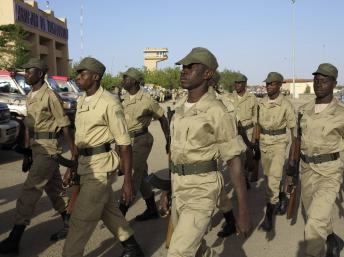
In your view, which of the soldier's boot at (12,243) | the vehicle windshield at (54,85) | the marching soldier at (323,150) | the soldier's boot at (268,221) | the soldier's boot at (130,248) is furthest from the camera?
the vehicle windshield at (54,85)

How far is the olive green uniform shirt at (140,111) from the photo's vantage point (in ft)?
18.4

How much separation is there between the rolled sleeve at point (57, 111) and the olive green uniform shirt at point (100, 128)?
0.91 m

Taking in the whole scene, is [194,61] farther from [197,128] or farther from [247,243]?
[247,243]

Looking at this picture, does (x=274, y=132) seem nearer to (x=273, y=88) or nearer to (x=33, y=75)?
(x=273, y=88)

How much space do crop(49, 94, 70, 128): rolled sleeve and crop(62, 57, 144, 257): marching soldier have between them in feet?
2.91

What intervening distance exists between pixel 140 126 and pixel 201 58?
8.64ft

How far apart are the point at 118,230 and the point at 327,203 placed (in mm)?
1844

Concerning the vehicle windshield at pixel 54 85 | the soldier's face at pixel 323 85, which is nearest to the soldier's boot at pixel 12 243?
the soldier's face at pixel 323 85

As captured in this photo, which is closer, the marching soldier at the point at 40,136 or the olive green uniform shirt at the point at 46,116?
the marching soldier at the point at 40,136

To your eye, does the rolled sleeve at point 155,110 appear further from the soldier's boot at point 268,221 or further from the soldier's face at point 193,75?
the soldier's face at point 193,75

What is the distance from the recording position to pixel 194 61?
10.1 feet

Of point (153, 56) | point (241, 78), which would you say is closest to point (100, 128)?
point (241, 78)

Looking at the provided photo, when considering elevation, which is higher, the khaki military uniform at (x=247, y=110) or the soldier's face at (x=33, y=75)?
the soldier's face at (x=33, y=75)

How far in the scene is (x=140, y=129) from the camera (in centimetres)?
559
